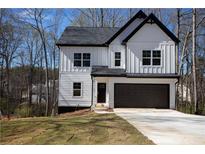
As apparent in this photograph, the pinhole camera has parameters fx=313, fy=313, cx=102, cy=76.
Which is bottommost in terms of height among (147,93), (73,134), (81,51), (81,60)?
(73,134)

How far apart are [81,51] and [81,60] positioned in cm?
67

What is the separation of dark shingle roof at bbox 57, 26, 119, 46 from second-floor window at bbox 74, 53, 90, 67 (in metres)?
0.82

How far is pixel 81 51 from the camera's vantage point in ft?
76.5

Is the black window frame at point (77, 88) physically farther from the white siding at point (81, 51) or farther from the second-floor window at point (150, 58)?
the second-floor window at point (150, 58)

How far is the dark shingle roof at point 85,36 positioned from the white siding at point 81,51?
0.38 m

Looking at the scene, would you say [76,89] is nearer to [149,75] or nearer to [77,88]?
[77,88]

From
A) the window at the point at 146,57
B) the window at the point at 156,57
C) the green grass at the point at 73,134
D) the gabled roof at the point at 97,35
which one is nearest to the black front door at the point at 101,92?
the gabled roof at the point at 97,35

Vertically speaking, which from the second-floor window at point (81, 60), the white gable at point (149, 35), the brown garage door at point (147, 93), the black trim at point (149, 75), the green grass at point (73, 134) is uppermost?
the white gable at point (149, 35)

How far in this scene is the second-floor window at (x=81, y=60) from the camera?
915 inches

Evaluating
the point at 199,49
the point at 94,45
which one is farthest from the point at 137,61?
the point at 199,49

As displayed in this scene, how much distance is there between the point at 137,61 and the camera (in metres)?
21.6

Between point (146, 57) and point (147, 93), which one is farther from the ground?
point (146, 57)

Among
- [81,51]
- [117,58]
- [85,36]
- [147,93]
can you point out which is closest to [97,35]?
[85,36]
